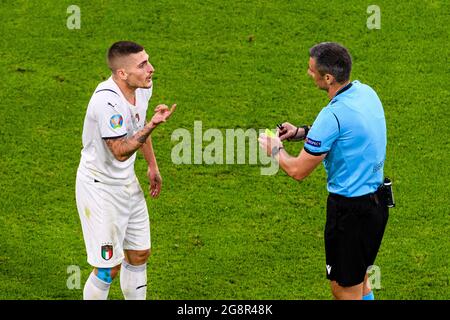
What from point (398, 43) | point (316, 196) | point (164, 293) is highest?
point (398, 43)

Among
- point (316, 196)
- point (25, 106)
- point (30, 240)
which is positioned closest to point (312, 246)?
point (316, 196)

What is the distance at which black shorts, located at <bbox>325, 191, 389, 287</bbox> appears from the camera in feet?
23.2

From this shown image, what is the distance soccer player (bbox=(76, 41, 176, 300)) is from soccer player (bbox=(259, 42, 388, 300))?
1.00 meters

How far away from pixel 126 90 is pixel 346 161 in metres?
1.71

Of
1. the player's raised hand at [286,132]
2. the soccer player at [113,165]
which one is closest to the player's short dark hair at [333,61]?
the player's raised hand at [286,132]

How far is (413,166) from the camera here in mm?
10352

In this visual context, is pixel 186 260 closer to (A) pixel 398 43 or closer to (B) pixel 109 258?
(B) pixel 109 258

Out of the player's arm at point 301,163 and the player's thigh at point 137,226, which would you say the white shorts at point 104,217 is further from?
the player's arm at point 301,163

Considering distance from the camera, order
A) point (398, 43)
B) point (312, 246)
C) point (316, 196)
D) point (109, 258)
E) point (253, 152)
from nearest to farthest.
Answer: point (109, 258) → point (312, 246) → point (316, 196) → point (253, 152) → point (398, 43)

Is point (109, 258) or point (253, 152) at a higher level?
point (253, 152)

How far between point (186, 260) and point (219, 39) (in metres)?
4.11

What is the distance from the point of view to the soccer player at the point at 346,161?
6.94m

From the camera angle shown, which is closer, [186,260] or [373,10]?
[186,260]

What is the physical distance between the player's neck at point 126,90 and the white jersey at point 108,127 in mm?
31
